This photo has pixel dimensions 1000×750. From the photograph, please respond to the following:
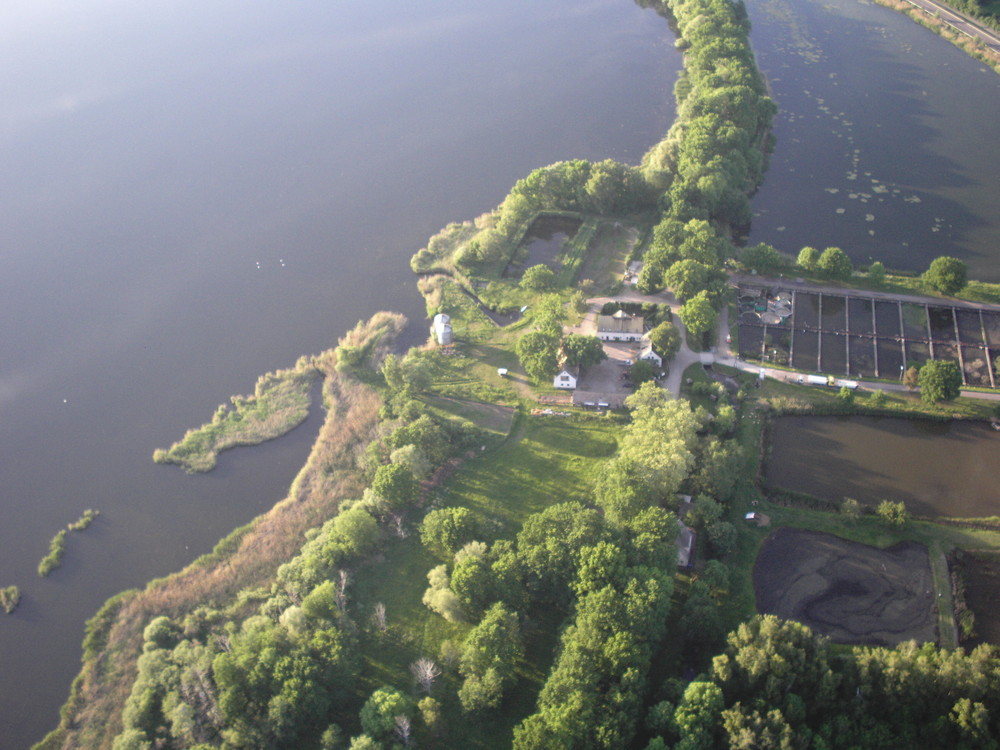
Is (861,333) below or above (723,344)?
below

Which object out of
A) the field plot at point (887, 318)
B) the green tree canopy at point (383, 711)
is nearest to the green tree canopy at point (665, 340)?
the field plot at point (887, 318)

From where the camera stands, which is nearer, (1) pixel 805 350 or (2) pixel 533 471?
(2) pixel 533 471

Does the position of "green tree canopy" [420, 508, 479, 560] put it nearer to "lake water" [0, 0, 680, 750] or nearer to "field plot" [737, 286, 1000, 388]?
"lake water" [0, 0, 680, 750]

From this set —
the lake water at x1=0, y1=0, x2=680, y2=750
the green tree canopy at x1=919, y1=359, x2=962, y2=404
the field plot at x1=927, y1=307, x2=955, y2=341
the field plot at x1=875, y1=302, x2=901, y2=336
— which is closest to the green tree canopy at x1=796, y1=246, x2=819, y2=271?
the field plot at x1=875, y1=302, x2=901, y2=336

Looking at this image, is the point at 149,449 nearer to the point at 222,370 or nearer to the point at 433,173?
the point at 222,370

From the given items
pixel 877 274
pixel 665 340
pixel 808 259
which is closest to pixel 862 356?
pixel 877 274

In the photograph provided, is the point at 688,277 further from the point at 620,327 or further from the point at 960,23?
the point at 960,23
